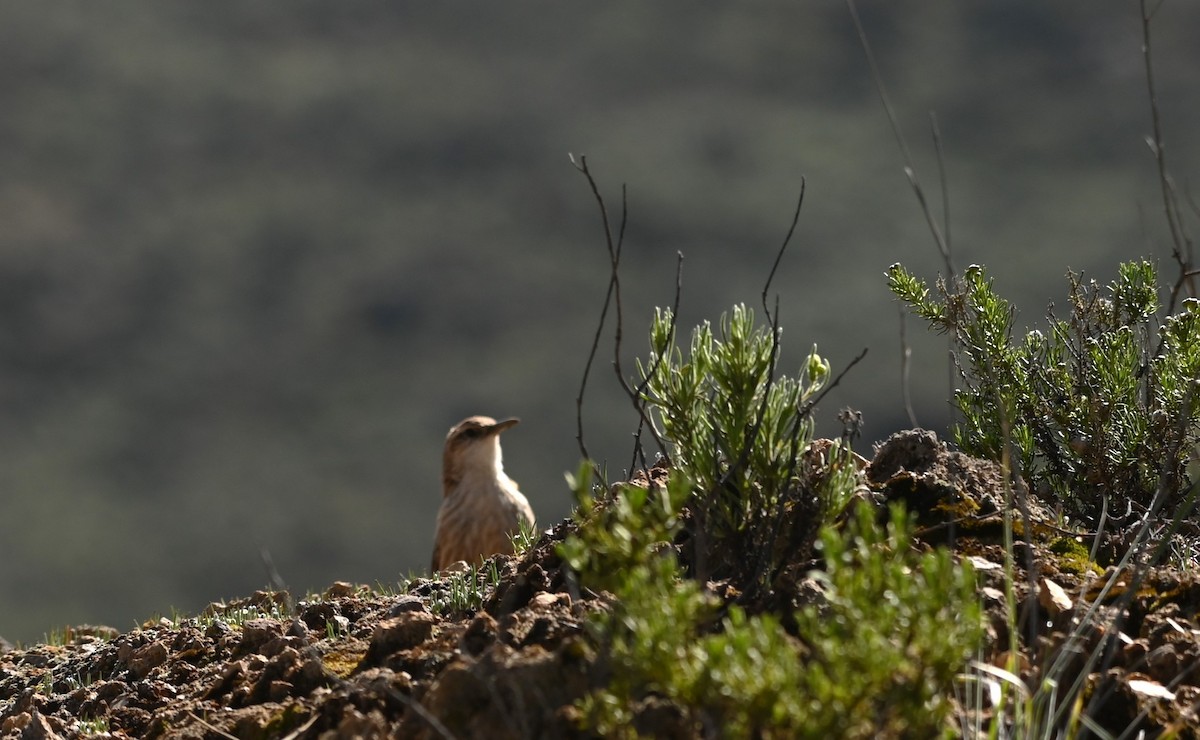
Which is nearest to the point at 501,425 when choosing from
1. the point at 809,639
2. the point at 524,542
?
the point at 524,542

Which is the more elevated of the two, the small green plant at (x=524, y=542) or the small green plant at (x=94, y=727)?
the small green plant at (x=524, y=542)

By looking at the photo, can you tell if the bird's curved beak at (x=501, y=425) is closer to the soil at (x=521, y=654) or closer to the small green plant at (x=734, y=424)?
the soil at (x=521, y=654)

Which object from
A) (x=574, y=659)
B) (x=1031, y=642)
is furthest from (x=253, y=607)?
(x=1031, y=642)

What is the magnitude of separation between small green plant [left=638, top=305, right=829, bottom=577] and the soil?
0.68 feet

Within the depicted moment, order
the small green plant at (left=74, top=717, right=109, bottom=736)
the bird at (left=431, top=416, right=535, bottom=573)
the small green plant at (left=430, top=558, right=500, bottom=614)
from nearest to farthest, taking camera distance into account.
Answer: the small green plant at (left=74, top=717, right=109, bottom=736), the small green plant at (left=430, top=558, right=500, bottom=614), the bird at (left=431, top=416, right=535, bottom=573)

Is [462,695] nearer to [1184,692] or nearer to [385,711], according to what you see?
[385,711]

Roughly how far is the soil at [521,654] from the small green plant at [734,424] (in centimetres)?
21

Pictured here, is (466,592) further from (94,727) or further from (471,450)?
(471,450)

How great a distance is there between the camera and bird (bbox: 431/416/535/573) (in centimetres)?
855

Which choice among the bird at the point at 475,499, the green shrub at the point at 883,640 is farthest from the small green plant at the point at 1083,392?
the bird at the point at 475,499

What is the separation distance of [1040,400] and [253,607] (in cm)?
313

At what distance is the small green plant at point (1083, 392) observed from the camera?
423 centimetres

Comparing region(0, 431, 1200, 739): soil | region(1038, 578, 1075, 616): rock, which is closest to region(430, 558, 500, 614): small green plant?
region(0, 431, 1200, 739): soil

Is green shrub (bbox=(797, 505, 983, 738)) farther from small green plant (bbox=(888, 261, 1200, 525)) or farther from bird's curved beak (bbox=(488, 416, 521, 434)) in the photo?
bird's curved beak (bbox=(488, 416, 521, 434))
